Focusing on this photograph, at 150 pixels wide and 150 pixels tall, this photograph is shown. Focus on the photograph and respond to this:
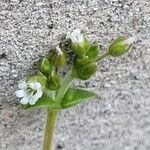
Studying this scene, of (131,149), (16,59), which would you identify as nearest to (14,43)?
(16,59)

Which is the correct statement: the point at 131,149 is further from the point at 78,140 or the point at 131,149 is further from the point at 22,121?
the point at 22,121

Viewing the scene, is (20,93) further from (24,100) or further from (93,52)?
(93,52)

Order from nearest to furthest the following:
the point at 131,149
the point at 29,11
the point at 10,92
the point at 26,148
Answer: the point at 29,11 < the point at 10,92 < the point at 26,148 < the point at 131,149

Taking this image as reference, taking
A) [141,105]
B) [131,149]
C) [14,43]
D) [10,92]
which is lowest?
[131,149]

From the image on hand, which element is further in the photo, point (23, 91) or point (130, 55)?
point (130, 55)

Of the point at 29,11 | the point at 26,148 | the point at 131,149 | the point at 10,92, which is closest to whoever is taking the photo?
the point at 29,11

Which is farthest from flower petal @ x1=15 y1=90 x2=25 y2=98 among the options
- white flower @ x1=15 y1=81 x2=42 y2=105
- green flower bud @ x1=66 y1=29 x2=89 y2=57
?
green flower bud @ x1=66 y1=29 x2=89 y2=57
